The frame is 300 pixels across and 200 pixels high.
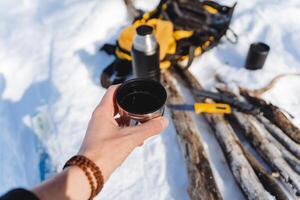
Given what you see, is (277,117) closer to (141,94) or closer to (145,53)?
(145,53)

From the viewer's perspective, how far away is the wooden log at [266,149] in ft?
6.14

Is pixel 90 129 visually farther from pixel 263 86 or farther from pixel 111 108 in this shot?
pixel 263 86

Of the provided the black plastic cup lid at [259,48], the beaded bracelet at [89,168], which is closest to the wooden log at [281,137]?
the black plastic cup lid at [259,48]

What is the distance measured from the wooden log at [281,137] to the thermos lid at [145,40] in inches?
34.5

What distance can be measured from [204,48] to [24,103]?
1.59 metres

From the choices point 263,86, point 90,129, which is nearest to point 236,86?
point 263,86

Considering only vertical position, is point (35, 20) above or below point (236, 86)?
below

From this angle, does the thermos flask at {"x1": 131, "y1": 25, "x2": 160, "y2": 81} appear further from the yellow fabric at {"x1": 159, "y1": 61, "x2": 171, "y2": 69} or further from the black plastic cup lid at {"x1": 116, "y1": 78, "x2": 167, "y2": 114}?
the black plastic cup lid at {"x1": 116, "y1": 78, "x2": 167, "y2": 114}

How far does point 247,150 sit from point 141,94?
1.02 m

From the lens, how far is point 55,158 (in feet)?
7.45

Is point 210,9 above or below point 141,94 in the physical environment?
below

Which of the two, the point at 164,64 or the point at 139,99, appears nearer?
the point at 139,99

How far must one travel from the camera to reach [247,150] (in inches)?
83.9

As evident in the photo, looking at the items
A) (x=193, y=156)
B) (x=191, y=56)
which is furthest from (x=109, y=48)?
(x=193, y=156)
